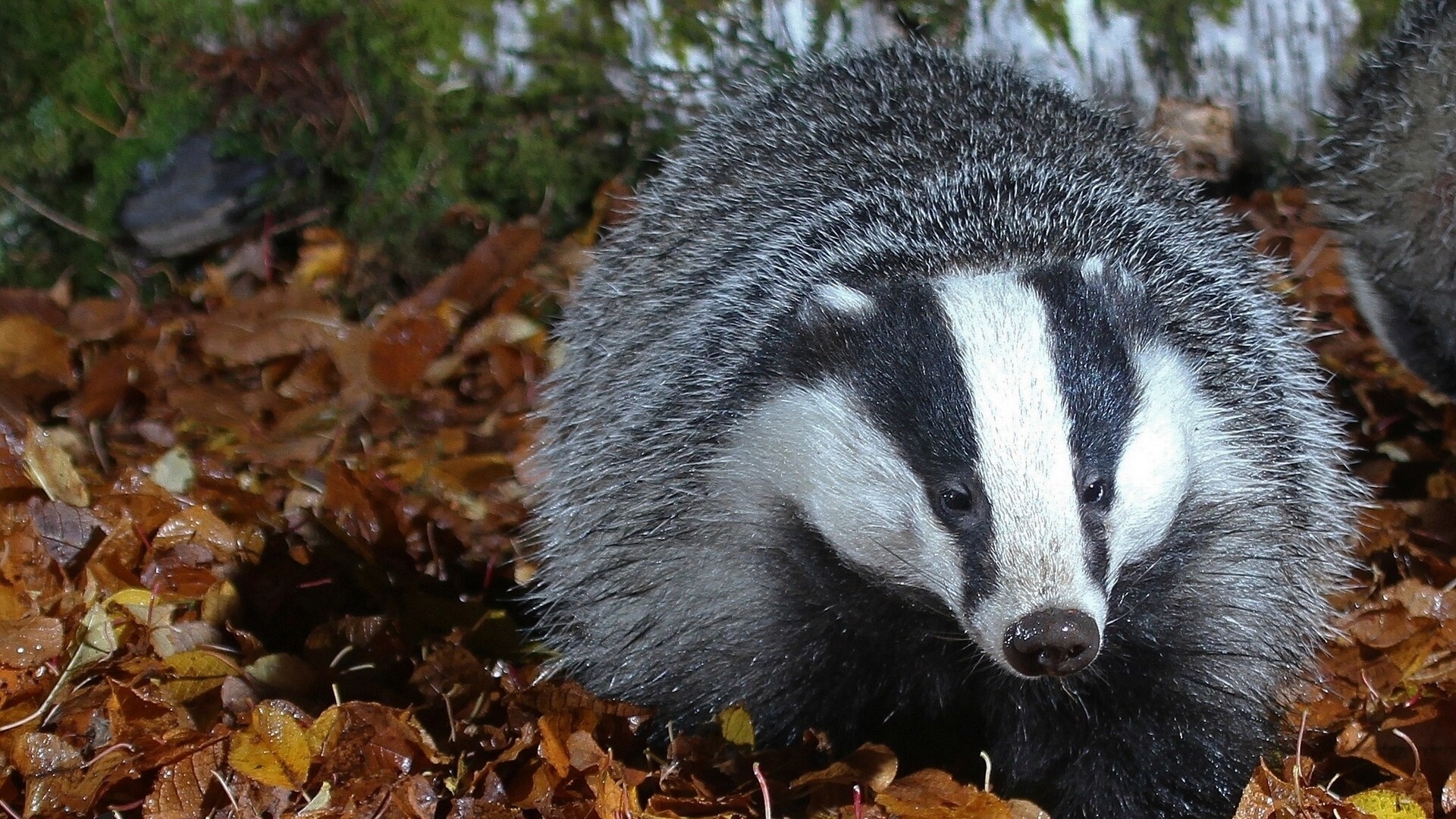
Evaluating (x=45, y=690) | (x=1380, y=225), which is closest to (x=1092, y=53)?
(x=1380, y=225)

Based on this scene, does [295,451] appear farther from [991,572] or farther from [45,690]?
[991,572]

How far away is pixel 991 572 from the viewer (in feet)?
7.59

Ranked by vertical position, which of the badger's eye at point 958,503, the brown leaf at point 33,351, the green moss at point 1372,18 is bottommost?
the green moss at point 1372,18

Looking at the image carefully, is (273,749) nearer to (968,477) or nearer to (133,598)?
(133,598)

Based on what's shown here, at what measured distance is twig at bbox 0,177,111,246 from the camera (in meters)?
4.78

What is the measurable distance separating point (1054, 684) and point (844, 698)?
0.40m

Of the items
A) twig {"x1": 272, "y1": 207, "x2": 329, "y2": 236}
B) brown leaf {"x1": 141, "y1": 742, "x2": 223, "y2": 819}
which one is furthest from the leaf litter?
twig {"x1": 272, "y1": 207, "x2": 329, "y2": 236}

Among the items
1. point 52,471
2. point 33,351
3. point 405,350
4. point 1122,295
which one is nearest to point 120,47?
point 33,351

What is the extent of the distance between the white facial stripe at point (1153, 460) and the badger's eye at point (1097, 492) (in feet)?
0.06

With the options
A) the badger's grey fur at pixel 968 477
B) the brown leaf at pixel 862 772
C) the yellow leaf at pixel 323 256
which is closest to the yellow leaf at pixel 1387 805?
the badger's grey fur at pixel 968 477

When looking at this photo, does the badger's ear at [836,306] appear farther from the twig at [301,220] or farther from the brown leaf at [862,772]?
the twig at [301,220]

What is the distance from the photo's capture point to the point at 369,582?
3.41 meters

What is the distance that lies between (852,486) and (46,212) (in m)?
3.43

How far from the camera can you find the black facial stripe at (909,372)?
2357 millimetres
